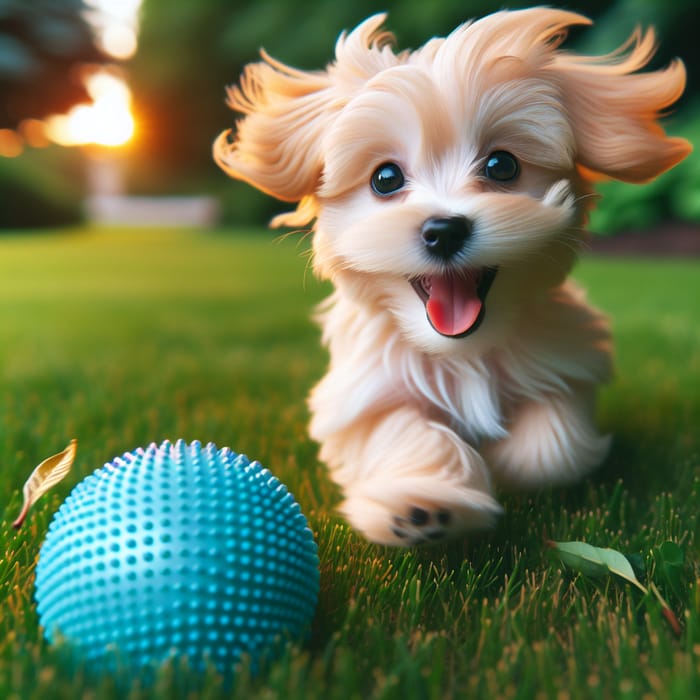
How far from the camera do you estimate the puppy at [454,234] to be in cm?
178

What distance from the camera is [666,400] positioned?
315 cm

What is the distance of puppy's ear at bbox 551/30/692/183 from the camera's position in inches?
80.2

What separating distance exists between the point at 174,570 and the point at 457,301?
92cm

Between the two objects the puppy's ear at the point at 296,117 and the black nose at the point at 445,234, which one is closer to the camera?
the black nose at the point at 445,234

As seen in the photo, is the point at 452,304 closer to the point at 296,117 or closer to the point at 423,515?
the point at 423,515

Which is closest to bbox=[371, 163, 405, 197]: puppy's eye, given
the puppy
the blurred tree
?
the puppy

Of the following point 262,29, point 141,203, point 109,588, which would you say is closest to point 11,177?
point 262,29

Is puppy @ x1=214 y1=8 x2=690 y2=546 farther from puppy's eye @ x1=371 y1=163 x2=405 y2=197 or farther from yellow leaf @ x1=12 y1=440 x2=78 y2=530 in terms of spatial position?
yellow leaf @ x1=12 y1=440 x2=78 y2=530

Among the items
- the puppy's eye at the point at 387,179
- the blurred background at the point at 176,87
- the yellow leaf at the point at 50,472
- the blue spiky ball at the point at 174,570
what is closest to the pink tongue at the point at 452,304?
the puppy's eye at the point at 387,179

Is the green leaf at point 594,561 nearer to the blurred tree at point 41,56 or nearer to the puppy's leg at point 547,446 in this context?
the puppy's leg at point 547,446

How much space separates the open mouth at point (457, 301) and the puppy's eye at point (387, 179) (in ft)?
0.78

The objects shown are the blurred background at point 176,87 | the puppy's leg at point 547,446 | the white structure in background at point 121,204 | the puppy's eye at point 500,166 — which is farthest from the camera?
the white structure in background at point 121,204

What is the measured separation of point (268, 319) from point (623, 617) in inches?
166

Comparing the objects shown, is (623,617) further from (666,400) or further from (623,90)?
(666,400)
